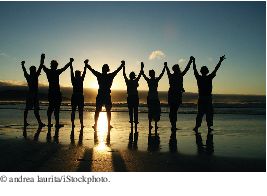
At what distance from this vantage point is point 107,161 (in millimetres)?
6516

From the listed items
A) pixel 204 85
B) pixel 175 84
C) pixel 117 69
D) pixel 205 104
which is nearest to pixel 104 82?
pixel 117 69

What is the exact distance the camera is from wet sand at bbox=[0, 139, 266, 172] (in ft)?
19.4

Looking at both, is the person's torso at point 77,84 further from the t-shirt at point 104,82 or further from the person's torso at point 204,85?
the person's torso at point 204,85

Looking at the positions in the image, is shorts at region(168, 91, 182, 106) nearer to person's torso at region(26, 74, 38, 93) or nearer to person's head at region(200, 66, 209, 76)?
person's head at region(200, 66, 209, 76)

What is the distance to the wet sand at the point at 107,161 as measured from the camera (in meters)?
5.90

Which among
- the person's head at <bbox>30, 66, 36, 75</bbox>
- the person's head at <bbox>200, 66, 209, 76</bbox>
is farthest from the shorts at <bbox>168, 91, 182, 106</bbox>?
the person's head at <bbox>30, 66, 36, 75</bbox>

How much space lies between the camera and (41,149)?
25.4 ft

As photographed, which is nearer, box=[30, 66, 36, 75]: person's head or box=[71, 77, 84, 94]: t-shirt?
box=[71, 77, 84, 94]: t-shirt

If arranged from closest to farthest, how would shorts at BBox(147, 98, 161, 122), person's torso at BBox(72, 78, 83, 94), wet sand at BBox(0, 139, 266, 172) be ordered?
wet sand at BBox(0, 139, 266, 172) → person's torso at BBox(72, 78, 83, 94) → shorts at BBox(147, 98, 161, 122)

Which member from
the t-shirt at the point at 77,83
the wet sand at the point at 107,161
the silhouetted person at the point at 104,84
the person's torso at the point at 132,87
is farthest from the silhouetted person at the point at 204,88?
the wet sand at the point at 107,161

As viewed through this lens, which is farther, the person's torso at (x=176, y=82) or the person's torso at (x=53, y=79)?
the person's torso at (x=176, y=82)

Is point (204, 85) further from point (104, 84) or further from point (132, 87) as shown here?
point (104, 84)

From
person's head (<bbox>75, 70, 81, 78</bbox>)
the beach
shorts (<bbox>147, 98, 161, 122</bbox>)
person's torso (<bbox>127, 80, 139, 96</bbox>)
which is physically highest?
person's head (<bbox>75, 70, 81, 78</bbox>)
